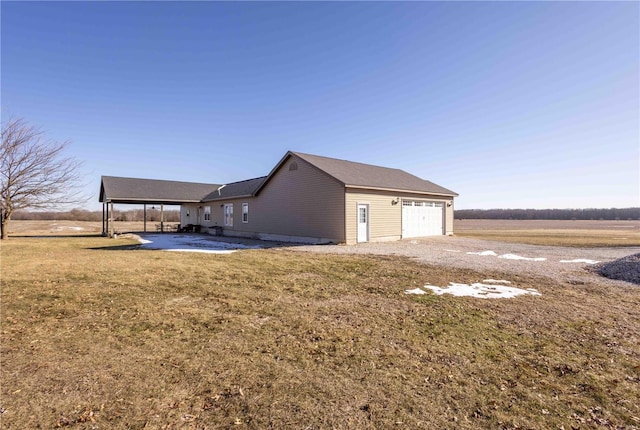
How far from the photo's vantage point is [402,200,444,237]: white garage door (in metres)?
19.7

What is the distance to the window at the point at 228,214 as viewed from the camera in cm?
2558

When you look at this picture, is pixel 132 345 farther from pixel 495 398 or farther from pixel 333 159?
pixel 333 159

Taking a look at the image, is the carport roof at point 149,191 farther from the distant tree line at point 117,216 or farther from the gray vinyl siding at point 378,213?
the distant tree line at point 117,216

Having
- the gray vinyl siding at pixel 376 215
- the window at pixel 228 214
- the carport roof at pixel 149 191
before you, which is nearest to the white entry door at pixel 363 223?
the gray vinyl siding at pixel 376 215

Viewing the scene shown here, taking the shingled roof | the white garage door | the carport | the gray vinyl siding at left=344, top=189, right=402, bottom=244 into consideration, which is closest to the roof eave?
the carport

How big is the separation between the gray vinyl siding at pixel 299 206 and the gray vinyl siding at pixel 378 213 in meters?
0.49

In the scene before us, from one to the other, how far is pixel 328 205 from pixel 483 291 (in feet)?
34.7

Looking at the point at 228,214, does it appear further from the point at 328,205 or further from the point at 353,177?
the point at 353,177

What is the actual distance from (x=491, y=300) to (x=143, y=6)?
610 inches

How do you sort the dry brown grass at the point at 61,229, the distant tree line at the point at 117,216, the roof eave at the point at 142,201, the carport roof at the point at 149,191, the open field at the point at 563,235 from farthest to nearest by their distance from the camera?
the distant tree line at the point at 117,216 < the dry brown grass at the point at 61,229 < the carport roof at the point at 149,191 < the roof eave at the point at 142,201 < the open field at the point at 563,235

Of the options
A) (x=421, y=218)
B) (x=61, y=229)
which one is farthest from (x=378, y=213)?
(x=61, y=229)

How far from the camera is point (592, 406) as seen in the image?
2689 millimetres

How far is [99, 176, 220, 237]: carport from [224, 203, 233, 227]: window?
151 inches

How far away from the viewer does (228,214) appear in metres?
26.0
